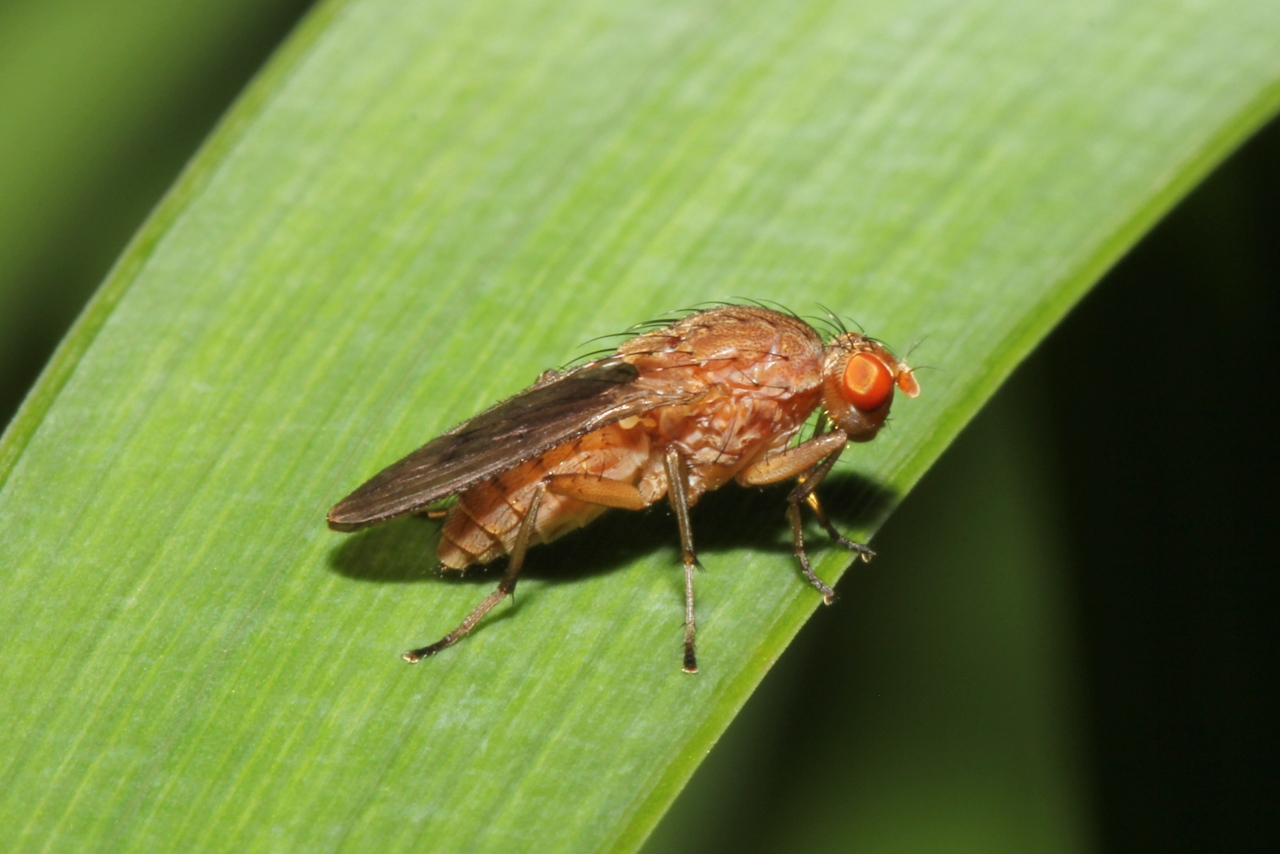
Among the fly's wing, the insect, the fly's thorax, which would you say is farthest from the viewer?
the fly's thorax

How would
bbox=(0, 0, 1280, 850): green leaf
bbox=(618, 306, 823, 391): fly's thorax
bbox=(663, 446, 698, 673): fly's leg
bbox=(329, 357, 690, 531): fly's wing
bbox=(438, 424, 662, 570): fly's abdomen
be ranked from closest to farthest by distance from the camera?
bbox=(0, 0, 1280, 850): green leaf < bbox=(663, 446, 698, 673): fly's leg < bbox=(329, 357, 690, 531): fly's wing < bbox=(438, 424, 662, 570): fly's abdomen < bbox=(618, 306, 823, 391): fly's thorax

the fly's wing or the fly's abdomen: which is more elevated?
the fly's wing

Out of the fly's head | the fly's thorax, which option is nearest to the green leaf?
the fly's head

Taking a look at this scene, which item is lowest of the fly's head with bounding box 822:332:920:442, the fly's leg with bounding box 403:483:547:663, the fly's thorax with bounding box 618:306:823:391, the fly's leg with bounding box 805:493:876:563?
the fly's leg with bounding box 403:483:547:663

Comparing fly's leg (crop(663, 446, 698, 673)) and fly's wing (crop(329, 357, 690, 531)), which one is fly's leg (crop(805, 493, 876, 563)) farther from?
Result: fly's wing (crop(329, 357, 690, 531))

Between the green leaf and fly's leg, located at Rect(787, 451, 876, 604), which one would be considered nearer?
the green leaf

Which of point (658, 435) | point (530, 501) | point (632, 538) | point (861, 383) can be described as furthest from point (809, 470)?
point (530, 501)

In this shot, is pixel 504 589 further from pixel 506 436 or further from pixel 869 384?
pixel 869 384
